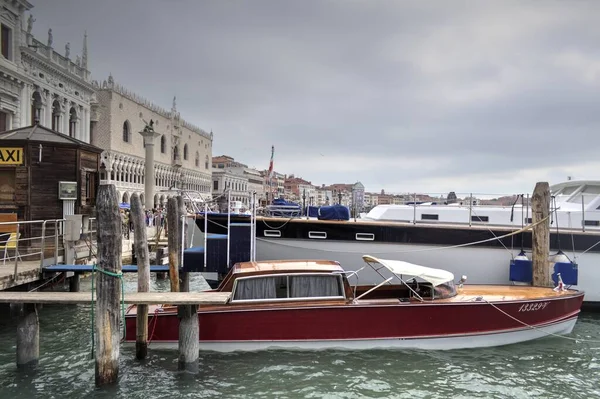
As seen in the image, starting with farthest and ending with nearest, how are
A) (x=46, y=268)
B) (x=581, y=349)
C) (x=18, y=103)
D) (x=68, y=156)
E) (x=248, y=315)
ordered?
1. (x=18, y=103)
2. (x=68, y=156)
3. (x=46, y=268)
4. (x=581, y=349)
5. (x=248, y=315)

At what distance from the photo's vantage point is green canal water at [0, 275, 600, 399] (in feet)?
25.6

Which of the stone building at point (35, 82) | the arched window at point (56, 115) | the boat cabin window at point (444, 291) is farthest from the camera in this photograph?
the arched window at point (56, 115)

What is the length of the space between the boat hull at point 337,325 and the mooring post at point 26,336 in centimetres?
169

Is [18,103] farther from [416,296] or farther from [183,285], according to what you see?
[416,296]

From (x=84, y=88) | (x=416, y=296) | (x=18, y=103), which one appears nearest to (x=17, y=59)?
(x=18, y=103)

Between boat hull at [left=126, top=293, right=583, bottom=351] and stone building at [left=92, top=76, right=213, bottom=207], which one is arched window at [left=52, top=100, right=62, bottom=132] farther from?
boat hull at [left=126, top=293, right=583, bottom=351]

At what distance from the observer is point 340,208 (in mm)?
14000

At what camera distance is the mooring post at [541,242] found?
1255cm

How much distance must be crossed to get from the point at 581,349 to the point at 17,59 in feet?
103

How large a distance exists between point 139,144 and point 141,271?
1985 inches

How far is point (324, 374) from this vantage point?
8523 mm

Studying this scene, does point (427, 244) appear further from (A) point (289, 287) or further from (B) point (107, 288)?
(B) point (107, 288)

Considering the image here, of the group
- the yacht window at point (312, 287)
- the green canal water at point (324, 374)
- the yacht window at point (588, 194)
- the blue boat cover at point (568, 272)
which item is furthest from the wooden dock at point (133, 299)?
the yacht window at point (588, 194)

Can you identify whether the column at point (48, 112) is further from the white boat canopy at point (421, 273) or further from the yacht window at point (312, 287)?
the white boat canopy at point (421, 273)
